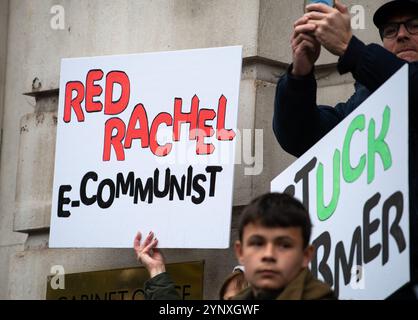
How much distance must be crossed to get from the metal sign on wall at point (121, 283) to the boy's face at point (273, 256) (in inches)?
115

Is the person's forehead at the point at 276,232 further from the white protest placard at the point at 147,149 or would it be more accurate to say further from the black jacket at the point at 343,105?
the white protest placard at the point at 147,149

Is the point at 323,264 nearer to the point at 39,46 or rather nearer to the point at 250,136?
the point at 250,136

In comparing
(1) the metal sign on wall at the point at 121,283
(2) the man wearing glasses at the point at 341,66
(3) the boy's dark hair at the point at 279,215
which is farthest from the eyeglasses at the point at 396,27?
(1) the metal sign on wall at the point at 121,283

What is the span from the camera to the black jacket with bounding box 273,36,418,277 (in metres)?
4.89

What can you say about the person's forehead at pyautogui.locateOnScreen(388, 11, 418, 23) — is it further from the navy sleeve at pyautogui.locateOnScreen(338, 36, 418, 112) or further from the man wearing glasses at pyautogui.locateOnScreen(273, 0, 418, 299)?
the navy sleeve at pyautogui.locateOnScreen(338, 36, 418, 112)

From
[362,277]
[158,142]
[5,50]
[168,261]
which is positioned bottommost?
[362,277]

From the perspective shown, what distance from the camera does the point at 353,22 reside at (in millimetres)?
7074

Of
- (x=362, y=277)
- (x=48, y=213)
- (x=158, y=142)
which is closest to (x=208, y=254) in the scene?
(x=158, y=142)

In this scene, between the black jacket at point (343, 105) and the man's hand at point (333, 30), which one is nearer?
the black jacket at point (343, 105)

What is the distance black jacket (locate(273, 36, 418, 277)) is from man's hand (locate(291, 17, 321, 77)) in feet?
0.13

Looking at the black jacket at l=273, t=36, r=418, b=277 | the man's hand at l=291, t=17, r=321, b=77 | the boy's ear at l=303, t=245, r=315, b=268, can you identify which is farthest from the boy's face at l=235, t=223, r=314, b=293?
the man's hand at l=291, t=17, r=321, b=77

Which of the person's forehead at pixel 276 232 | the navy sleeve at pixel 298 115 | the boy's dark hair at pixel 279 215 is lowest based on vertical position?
the person's forehead at pixel 276 232

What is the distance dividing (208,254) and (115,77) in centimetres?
104

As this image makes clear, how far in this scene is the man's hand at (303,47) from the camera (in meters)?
5.19
